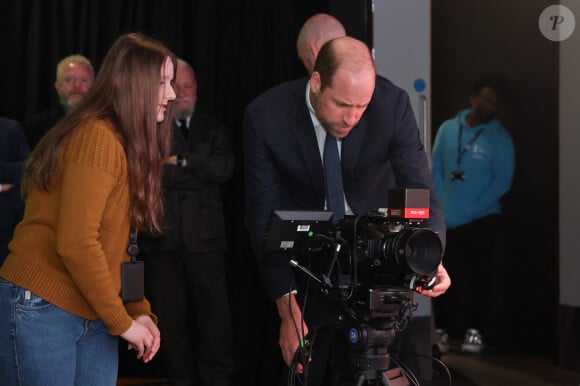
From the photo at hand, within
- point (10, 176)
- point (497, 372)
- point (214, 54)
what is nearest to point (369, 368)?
point (10, 176)

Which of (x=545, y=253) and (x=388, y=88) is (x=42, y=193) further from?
(x=545, y=253)

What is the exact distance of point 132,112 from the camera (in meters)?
1.77

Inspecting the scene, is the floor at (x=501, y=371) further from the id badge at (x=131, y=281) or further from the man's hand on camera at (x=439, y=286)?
the id badge at (x=131, y=281)

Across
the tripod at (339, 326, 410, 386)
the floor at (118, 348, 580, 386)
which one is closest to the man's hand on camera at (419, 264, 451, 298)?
the tripod at (339, 326, 410, 386)

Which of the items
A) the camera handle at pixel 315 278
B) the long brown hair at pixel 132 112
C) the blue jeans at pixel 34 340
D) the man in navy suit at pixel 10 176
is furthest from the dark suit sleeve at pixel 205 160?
the blue jeans at pixel 34 340

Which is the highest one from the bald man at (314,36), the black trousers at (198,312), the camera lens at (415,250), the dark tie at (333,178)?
the bald man at (314,36)

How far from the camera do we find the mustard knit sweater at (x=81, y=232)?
163 centimetres

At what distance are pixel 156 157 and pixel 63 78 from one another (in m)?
2.50

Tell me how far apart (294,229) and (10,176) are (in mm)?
2310

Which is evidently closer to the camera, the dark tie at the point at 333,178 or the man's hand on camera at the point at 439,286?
the man's hand on camera at the point at 439,286

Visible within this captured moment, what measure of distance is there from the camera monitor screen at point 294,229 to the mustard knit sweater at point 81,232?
0.38 meters

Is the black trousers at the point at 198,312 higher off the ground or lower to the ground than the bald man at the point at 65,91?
lower

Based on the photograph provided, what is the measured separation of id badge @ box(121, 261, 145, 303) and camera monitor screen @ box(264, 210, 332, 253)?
1.11 feet

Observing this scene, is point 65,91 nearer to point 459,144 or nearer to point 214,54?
point 214,54
